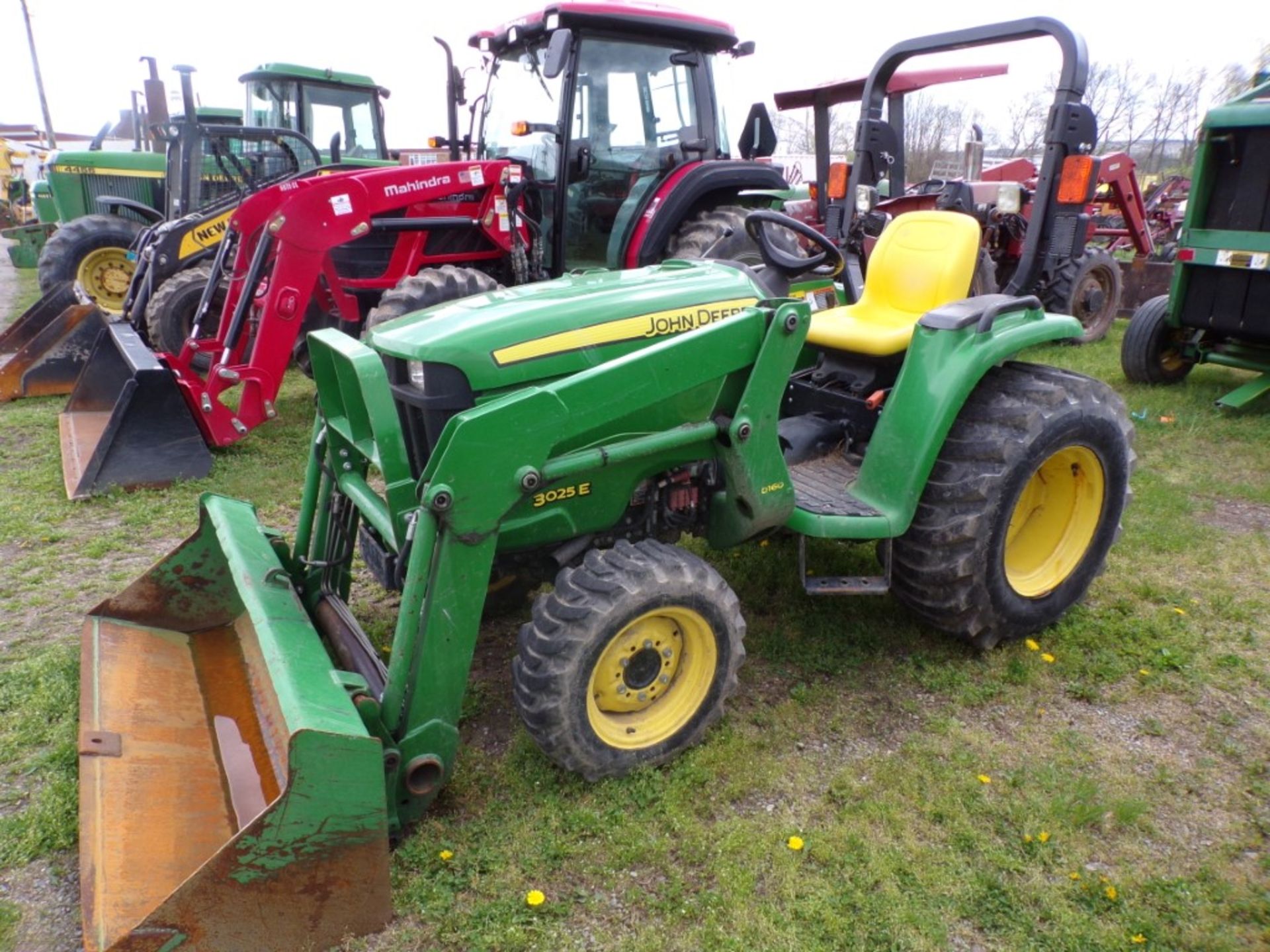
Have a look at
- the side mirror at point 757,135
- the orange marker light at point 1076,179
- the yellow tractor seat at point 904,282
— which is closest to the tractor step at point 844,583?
the yellow tractor seat at point 904,282

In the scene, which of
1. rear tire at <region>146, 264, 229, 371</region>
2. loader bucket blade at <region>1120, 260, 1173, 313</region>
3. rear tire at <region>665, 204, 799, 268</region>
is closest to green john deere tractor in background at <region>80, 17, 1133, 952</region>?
rear tire at <region>665, 204, 799, 268</region>

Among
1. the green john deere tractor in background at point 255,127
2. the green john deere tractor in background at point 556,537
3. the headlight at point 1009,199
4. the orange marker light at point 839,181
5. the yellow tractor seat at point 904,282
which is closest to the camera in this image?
the green john deere tractor in background at point 556,537

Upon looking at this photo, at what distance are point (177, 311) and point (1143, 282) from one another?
9411 mm

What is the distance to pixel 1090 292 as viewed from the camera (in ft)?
28.7

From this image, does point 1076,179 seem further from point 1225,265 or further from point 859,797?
point 1225,265

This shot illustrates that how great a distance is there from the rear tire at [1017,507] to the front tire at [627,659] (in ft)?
2.65

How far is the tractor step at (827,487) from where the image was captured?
2914 millimetres

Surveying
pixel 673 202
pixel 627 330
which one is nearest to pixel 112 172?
pixel 673 202

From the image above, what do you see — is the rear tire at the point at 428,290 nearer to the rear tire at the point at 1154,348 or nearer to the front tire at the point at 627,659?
the front tire at the point at 627,659

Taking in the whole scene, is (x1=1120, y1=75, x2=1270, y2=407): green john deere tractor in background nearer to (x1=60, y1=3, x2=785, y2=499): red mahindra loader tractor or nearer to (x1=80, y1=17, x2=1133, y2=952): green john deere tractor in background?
(x1=60, y1=3, x2=785, y2=499): red mahindra loader tractor

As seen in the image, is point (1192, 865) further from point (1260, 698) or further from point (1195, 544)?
point (1195, 544)

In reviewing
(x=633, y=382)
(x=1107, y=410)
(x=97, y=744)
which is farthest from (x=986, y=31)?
(x=97, y=744)

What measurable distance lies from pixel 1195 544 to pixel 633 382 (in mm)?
3279

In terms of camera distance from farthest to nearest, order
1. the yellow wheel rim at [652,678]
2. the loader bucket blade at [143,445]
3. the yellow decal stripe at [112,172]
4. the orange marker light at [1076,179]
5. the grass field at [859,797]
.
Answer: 1. the yellow decal stripe at [112,172]
2. the loader bucket blade at [143,445]
3. the orange marker light at [1076,179]
4. the yellow wheel rim at [652,678]
5. the grass field at [859,797]
